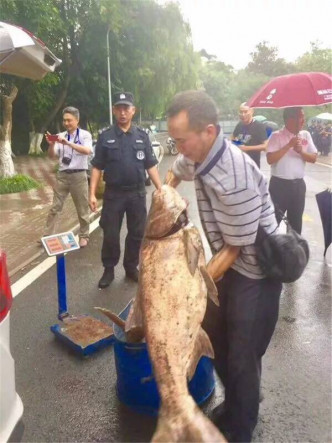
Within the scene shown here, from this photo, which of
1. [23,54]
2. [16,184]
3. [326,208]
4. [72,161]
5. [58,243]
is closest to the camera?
[58,243]

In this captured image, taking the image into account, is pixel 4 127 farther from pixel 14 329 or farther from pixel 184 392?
pixel 184 392

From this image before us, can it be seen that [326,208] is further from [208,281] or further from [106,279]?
[208,281]

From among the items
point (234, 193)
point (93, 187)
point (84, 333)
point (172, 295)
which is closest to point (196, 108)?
point (234, 193)

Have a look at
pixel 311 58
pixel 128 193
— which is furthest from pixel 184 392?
pixel 311 58

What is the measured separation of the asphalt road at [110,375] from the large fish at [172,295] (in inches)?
44.4

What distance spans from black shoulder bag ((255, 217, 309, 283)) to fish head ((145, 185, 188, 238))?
492 millimetres

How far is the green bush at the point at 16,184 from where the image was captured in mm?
11600

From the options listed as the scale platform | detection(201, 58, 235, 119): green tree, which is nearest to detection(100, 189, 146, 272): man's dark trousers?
the scale platform

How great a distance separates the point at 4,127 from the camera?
12953 millimetres

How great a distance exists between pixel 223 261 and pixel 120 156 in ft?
9.36

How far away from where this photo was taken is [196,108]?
80.4 inches

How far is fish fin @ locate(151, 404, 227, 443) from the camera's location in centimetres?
160

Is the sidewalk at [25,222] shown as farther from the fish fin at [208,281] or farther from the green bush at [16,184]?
the fish fin at [208,281]

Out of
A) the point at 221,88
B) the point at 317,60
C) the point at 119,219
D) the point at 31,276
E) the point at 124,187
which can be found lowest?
the point at 31,276
